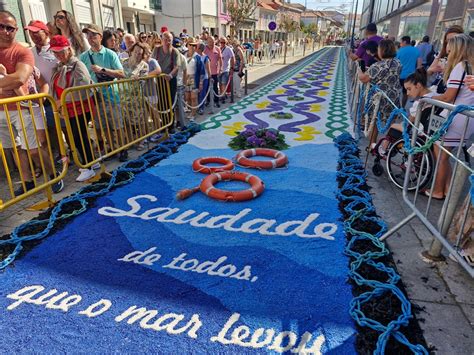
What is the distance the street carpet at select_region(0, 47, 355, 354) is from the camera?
2152 millimetres

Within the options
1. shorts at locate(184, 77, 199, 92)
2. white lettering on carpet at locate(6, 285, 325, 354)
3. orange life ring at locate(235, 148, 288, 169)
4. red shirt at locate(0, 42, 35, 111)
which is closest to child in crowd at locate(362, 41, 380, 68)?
orange life ring at locate(235, 148, 288, 169)

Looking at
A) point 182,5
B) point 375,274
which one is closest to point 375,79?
point 375,274

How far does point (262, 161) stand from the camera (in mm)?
4992

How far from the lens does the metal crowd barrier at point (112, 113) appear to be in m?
4.31

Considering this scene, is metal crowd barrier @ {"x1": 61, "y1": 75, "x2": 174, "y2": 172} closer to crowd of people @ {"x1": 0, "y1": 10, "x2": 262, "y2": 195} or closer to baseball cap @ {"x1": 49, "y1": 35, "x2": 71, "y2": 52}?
crowd of people @ {"x1": 0, "y1": 10, "x2": 262, "y2": 195}

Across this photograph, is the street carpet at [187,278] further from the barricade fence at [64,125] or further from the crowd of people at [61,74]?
the crowd of people at [61,74]

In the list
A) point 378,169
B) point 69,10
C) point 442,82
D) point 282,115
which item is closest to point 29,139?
point 378,169

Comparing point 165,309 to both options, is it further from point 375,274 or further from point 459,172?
point 459,172

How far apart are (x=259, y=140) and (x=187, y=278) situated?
12.2 ft

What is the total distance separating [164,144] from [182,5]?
98.9 feet

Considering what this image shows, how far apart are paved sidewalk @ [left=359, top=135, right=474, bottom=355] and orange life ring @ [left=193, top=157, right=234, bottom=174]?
87.2 inches

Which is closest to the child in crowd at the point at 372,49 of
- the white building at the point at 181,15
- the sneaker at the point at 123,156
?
the sneaker at the point at 123,156

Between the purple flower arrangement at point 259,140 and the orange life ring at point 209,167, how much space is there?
0.79m

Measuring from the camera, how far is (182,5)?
31.6 metres
